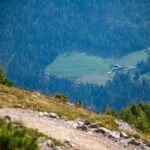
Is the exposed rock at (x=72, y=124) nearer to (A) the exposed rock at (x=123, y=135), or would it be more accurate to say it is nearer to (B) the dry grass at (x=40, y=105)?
(B) the dry grass at (x=40, y=105)

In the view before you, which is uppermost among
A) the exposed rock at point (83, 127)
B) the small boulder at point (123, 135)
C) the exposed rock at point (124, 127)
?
the exposed rock at point (83, 127)

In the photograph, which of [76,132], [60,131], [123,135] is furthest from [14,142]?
[123,135]

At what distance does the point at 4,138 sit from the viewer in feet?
70.2

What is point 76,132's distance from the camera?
37812 millimetres

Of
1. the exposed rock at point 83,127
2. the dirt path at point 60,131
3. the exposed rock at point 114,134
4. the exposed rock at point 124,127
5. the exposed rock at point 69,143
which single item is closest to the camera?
the exposed rock at point 69,143

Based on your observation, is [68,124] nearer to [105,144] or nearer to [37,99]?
[105,144]

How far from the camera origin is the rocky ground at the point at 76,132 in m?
35.0

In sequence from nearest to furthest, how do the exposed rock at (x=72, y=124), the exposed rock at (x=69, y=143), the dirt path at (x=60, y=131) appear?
1. the exposed rock at (x=69, y=143)
2. the dirt path at (x=60, y=131)
3. the exposed rock at (x=72, y=124)

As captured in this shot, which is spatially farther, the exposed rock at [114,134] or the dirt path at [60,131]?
the exposed rock at [114,134]

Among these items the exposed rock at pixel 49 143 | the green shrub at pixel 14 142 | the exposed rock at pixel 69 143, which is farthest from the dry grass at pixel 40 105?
the green shrub at pixel 14 142

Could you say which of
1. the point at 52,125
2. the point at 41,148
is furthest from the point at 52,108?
the point at 41,148

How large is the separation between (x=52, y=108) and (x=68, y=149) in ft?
46.7

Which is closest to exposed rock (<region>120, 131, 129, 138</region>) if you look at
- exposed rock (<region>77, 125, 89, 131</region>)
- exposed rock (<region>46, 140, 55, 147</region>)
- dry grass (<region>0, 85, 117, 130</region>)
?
dry grass (<region>0, 85, 117, 130</region>)

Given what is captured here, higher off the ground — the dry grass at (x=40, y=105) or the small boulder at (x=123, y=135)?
the dry grass at (x=40, y=105)
